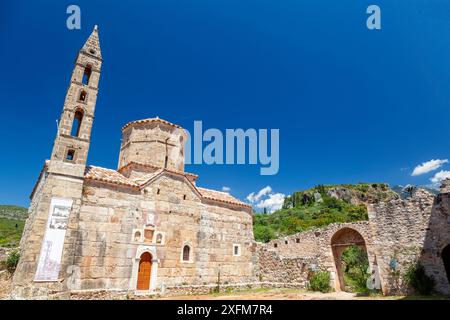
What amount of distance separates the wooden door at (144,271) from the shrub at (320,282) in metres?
8.70

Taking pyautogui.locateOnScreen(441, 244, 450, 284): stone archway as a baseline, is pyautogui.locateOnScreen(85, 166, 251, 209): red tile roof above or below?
above

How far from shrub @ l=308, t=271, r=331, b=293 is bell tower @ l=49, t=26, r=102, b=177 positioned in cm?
1318

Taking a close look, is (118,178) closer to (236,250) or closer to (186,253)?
(186,253)

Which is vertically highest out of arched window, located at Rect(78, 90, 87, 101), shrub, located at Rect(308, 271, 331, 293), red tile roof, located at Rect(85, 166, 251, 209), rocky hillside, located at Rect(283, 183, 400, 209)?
rocky hillside, located at Rect(283, 183, 400, 209)

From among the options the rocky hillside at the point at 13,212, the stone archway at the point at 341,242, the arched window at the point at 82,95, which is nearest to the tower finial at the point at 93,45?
the arched window at the point at 82,95

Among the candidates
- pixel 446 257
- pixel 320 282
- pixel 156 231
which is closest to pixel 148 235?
pixel 156 231

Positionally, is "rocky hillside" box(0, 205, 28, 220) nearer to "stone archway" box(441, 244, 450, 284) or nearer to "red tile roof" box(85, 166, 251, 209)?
"red tile roof" box(85, 166, 251, 209)

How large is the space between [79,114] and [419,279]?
56.3ft

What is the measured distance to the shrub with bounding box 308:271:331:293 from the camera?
1436cm

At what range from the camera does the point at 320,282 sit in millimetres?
14531

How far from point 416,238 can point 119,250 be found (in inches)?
511

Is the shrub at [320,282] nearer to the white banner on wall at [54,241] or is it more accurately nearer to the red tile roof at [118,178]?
the red tile roof at [118,178]

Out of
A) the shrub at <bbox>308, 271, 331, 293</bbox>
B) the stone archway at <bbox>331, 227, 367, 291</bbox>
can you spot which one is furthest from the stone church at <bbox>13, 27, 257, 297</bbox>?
the stone archway at <bbox>331, 227, 367, 291</bbox>

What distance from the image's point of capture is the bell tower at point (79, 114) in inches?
502
